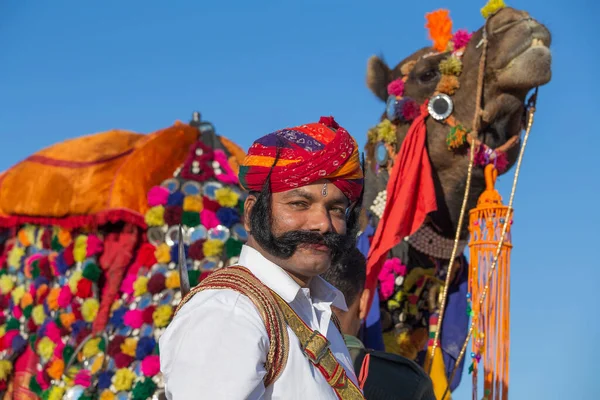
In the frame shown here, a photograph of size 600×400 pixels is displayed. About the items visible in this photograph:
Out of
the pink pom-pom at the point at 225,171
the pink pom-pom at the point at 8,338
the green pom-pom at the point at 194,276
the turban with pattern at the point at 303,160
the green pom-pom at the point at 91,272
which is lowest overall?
the pink pom-pom at the point at 8,338

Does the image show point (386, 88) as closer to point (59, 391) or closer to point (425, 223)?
point (425, 223)

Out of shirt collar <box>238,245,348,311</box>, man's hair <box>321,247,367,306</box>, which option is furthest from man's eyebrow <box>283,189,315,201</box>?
man's hair <box>321,247,367,306</box>

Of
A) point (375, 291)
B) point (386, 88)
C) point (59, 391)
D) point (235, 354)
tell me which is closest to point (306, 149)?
point (235, 354)

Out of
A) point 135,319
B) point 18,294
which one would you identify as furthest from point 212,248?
point 18,294

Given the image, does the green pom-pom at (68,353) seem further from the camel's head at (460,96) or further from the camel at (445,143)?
the camel's head at (460,96)

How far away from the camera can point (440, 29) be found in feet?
17.0

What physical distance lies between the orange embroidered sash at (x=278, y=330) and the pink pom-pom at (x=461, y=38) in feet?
11.1

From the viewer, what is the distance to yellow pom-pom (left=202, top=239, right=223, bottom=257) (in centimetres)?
Result: 460

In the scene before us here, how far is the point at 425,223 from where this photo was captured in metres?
5.05

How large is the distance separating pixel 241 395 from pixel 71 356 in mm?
3342

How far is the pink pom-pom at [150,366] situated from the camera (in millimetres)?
4402

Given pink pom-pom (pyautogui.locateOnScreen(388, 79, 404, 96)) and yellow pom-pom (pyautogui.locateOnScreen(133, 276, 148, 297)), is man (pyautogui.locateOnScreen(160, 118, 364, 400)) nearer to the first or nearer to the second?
yellow pom-pom (pyautogui.locateOnScreen(133, 276, 148, 297))

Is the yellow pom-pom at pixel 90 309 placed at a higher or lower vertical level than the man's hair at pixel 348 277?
lower

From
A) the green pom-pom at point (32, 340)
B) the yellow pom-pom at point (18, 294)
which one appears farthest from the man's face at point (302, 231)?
the yellow pom-pom at point (18, 294)
